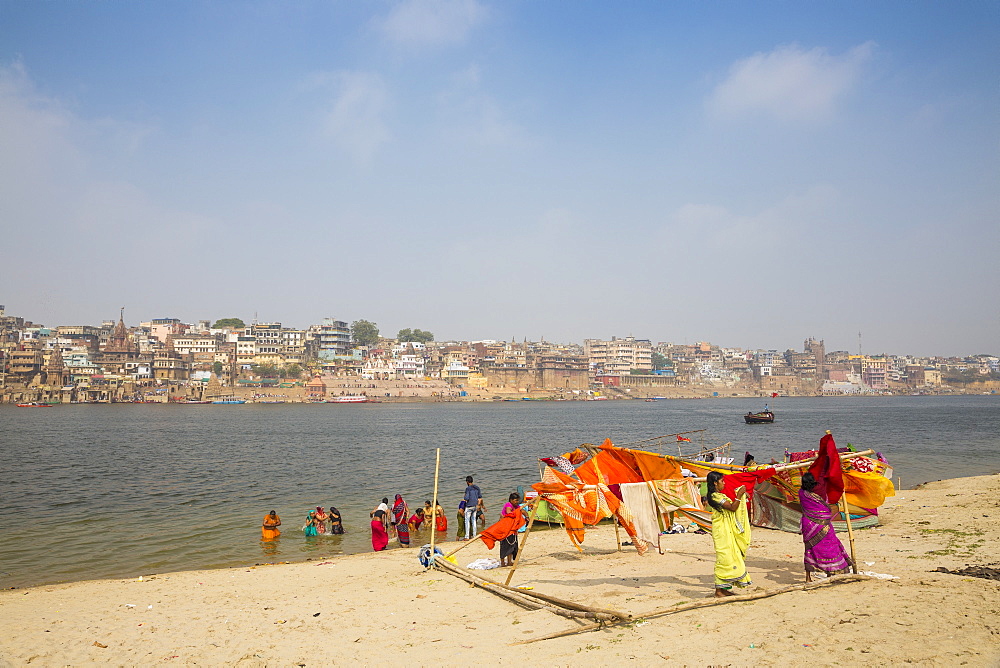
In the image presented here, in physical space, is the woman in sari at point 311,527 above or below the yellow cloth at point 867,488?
below

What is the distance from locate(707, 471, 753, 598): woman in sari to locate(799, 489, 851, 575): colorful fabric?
1.12 m

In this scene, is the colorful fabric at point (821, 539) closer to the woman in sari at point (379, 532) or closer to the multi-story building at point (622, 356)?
the woman in sari at point (379, 532)

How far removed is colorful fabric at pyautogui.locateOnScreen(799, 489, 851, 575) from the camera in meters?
7.75

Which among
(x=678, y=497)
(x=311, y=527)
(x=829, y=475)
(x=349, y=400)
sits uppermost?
(x=829, y=475)

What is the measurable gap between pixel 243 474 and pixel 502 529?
23.0 meters

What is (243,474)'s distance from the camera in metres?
28.9

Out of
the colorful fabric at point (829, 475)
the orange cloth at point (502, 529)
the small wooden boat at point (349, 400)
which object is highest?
the colorful fabric at point (829, 475)

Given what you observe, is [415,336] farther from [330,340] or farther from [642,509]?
[642,509]

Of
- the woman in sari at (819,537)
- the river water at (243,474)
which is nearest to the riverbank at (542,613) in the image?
the woman in sari at (819,537)

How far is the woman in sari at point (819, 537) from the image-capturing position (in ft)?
25.4

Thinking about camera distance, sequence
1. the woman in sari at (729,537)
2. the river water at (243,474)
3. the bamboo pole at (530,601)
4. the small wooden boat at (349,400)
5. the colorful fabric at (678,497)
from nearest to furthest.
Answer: the bamboo pole at (530,601) < the woman in sari at (729,537) < the colorful fabric at (678,497) < the river water at (243,474) < the small wooden boat at (349,400)

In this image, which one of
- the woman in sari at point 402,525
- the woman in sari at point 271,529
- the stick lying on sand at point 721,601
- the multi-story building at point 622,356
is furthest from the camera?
the multi-story building at point 622,356

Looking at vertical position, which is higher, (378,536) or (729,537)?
(729,537)

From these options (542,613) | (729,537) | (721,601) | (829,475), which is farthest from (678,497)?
(542,613)
